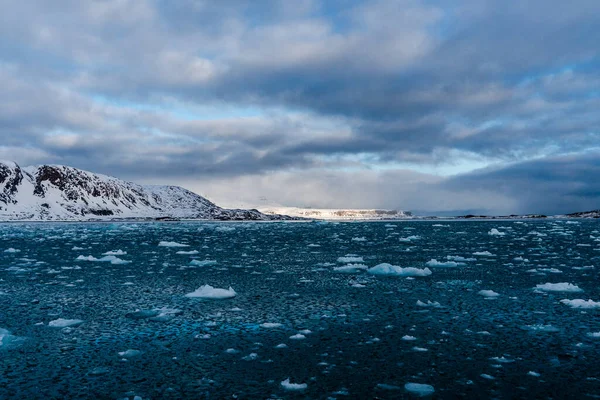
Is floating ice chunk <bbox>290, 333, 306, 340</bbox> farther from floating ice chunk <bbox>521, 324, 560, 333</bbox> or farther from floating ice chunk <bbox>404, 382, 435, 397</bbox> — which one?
floating ice chunk <bbox>521, 324, 560, 333</bbox>

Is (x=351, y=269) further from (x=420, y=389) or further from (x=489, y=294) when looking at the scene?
(x=420, y=389)

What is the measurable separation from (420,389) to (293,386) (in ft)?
6.60

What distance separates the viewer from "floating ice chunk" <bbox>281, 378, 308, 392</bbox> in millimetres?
6945

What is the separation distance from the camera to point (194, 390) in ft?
22.8

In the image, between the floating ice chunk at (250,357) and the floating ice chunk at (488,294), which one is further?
the floating ice chunk at (488,294)

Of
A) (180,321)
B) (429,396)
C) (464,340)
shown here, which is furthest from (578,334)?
(180,321)

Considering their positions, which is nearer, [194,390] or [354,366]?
[194,390]

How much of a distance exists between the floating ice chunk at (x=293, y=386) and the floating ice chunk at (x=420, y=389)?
1.63 meters

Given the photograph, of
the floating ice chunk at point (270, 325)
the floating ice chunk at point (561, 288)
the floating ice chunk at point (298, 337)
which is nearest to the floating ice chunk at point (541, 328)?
the floating ice chunk at point (561, 288)

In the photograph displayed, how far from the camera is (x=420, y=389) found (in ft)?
22.7

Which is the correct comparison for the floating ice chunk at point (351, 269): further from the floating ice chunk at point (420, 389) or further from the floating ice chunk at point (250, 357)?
the floating ice chunk at point (420, 389)

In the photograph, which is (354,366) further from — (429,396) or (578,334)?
(578,334)

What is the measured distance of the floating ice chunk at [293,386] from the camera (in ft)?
22.8

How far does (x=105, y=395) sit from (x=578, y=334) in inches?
386
